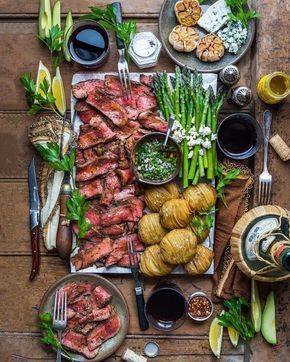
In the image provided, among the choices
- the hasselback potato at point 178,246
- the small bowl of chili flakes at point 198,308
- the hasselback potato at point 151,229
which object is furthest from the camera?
the small bowl of chili flakes at point 198,308

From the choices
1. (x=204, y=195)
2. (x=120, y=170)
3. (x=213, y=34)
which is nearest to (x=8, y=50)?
(x=120, y=170)

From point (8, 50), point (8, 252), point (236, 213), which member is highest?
point (8, 50)

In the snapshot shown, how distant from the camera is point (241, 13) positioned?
10.9 ft

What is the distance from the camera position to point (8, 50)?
3.50 metres

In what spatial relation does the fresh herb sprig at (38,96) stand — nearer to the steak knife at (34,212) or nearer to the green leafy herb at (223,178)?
the steak knife at (34,212)

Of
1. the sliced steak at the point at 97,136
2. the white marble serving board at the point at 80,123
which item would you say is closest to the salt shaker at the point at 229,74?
the white marble serving board at the point at 80,123

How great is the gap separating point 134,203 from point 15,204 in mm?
675

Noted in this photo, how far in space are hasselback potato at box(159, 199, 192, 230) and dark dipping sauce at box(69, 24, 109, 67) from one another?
0.87 meters

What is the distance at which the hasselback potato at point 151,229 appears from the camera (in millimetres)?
3324

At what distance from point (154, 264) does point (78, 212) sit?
488 millimetres

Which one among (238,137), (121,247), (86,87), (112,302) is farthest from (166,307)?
(86,87)

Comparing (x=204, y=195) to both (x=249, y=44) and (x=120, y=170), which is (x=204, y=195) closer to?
(x=120, y=170)

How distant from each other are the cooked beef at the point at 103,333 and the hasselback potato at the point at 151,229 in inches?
19.3

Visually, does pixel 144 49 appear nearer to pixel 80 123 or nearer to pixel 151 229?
pixel 80 123
